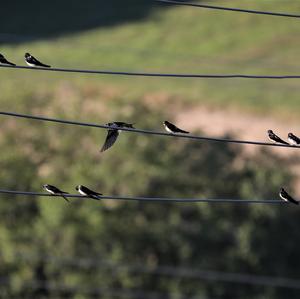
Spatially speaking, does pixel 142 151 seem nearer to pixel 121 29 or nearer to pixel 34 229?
pixel 34 229

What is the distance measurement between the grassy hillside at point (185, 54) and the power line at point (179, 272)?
14.5m

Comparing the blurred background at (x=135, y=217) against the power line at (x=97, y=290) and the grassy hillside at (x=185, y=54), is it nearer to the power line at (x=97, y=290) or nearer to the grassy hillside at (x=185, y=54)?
the power line at (x=97, y=290)

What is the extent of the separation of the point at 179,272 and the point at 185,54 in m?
26.6

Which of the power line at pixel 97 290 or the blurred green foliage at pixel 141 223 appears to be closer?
the power line at pixel 97 290

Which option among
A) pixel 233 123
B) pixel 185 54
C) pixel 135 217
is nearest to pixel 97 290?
pixel 135 217

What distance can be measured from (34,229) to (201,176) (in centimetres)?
561

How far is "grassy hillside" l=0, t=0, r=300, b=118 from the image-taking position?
184 feet

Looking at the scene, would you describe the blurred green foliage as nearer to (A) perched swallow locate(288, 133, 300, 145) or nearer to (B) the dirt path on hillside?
(B) the dirt path on hillside

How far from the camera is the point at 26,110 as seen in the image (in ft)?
135

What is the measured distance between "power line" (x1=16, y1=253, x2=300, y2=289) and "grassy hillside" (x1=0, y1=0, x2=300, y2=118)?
1447cm

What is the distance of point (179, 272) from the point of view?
38.5m

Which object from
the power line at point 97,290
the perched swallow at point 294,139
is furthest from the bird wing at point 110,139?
the power line at point 97,290

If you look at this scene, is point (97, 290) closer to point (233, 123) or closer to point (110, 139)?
point (233, 123)

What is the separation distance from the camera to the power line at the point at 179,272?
124ft
